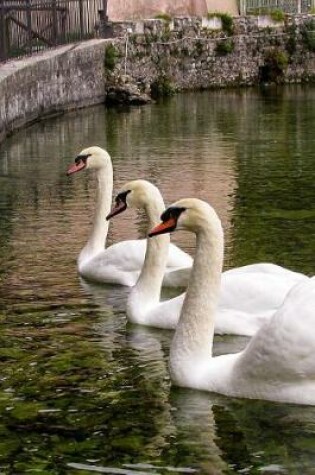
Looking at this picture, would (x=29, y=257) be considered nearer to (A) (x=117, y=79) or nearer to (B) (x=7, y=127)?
(B) (x=7, y=127)

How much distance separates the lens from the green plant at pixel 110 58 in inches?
1196

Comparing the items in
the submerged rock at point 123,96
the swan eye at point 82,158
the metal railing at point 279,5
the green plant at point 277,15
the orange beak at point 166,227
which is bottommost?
the submerged rock at point 123,96

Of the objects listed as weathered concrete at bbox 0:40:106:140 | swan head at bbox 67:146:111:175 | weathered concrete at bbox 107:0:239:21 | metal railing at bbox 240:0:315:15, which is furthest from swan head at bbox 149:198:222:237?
metal railing at bbox 240:0:315:15

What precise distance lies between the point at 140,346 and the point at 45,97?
54.5 feet

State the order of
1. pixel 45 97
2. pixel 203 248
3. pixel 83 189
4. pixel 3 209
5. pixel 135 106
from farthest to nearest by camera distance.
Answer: pixel 135 106, pixel 45 97, pixel 83 189, pixel 3 209, pixel 203 248

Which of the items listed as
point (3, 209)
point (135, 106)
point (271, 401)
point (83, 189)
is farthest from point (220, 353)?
point (135, 106)

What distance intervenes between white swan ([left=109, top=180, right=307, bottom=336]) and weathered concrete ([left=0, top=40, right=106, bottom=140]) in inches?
435

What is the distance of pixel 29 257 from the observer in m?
12.1

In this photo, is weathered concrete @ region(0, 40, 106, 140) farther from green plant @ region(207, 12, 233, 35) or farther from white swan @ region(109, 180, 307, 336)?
white swan @ region(109, 180, 307, 336)

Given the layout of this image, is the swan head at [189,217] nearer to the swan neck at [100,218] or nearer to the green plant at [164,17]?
the swan neck at [100,218]

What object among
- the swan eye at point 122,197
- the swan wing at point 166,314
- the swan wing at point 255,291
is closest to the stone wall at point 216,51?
the swan eye at point 122,197

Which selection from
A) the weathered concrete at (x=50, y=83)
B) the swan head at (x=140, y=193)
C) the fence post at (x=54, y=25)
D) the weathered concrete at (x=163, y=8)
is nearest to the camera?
the swan head at (x=140, y=193)

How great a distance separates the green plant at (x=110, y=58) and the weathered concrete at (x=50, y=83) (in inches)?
6.9

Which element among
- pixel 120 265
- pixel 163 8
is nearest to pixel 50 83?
pixel 163 8
